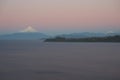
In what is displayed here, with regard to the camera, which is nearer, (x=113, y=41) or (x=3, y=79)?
(x=3, y=79)

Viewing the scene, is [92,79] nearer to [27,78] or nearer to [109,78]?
[109,78]

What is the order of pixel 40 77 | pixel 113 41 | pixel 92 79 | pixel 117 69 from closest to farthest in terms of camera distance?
pixel 92 79, pixel 40 77, pixel 117 69, pixel 113 41

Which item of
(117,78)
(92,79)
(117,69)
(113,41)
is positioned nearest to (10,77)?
(92,79)

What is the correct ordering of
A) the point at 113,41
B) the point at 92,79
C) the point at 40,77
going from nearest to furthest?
the point at 92,79, the point at 40,77, the point at 113,41

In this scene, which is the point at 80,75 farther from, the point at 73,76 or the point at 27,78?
the point at 27,78

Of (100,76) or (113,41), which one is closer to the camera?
(100,76)

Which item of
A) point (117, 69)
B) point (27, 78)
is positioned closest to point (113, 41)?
point (117, 69)

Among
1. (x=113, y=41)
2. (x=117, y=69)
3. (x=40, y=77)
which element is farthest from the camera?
(x=113, y=41)
